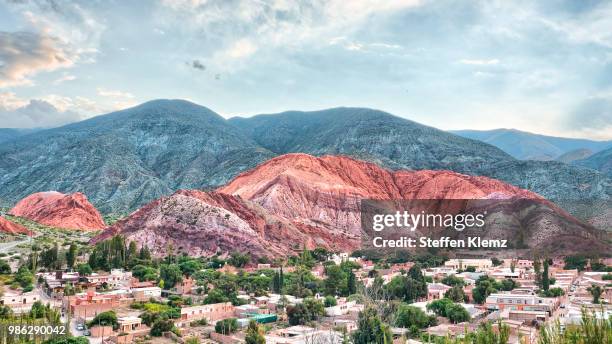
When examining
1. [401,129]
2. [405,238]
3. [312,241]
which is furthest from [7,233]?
[401,129]

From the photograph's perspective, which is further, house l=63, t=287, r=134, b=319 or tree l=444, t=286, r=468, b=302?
tree l=444, t=286, r=468, b=302

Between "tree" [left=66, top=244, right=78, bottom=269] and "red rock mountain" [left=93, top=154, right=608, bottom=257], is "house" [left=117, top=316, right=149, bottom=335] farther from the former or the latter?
"red rock mountain" [left=93, top=154, right=608, bottom=257]

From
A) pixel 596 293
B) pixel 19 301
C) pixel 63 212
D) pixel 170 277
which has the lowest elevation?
pixel 596 293

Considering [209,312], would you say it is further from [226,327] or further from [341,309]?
[341,309]

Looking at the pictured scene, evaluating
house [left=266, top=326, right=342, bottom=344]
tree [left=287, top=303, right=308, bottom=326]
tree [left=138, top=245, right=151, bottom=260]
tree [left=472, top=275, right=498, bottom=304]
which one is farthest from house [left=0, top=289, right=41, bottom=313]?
tree [left=472, top=275, right=498, bottom=304]

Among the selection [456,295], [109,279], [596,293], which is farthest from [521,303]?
[109,279]
